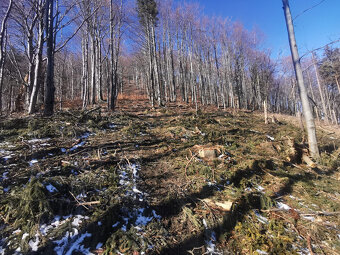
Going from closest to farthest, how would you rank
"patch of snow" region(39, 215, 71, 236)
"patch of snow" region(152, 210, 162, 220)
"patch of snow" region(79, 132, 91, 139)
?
"patch of snow" region(39, 215, 71, 236) → "patch of snow" region(152, 210, 162, 220) → "patch of snow" region(79, 132, 91, 139)

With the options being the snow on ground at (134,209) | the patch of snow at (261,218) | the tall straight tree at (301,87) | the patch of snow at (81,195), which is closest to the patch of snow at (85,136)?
the snow on ground at (134,209)

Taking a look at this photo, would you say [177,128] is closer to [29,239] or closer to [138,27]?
[29,239]

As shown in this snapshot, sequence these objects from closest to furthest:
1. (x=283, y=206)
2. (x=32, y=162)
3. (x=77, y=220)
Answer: (x=77, y=220) < (x=283, y=206) < (x=32, y=162)

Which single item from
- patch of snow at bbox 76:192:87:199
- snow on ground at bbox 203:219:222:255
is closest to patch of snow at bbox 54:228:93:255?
patch of snow at bbox 76:192:87:199

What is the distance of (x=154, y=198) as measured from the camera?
2760 mm

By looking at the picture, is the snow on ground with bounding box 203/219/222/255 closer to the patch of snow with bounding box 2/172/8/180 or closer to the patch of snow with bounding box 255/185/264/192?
the patch of snow with bounding box 255/185/264/192

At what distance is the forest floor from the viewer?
6.66 feet

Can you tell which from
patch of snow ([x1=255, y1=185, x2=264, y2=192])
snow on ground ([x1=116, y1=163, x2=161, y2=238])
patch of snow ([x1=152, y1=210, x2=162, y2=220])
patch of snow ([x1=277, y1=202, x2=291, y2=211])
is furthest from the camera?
patch of snow ([x1=255, y1=185, x2=264, y2=192])

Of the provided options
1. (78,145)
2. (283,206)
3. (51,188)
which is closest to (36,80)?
(78,145)

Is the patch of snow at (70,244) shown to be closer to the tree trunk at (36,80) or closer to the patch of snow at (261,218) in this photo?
the patch of snow at (261,218)

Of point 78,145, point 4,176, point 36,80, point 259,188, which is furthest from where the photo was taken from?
point 36,80

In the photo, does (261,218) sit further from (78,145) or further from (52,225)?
(78,145)

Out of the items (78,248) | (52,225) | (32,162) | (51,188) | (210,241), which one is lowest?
(210,241)

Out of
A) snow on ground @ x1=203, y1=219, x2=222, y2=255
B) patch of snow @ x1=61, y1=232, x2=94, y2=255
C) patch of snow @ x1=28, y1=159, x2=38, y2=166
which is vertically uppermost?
patch of snow @ x1=28, y1=159, x2=38, y2=166
